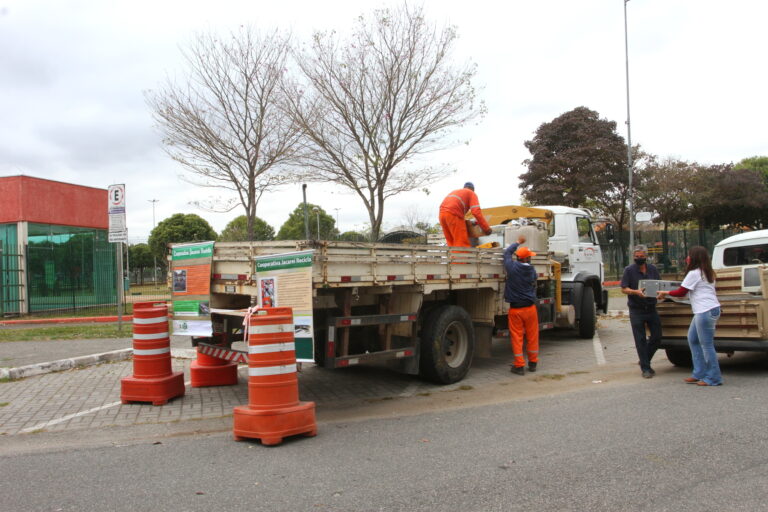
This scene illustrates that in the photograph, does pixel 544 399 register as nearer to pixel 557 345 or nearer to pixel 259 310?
pixel 259 310

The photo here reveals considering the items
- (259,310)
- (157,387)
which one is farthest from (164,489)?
(157,387)

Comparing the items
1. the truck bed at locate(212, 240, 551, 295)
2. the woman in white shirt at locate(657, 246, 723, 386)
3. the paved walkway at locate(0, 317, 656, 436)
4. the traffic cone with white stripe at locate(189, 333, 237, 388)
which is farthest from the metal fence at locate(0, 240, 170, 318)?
the woman in white shirt at locate(657, 246, 723, 386)

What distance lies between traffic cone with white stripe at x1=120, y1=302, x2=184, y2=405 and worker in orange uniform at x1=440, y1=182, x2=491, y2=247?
4.41 metres

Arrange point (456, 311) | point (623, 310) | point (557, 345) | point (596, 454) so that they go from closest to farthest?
point (596, 454) → point (456, 311) → point (557, 345) → point (623, 310)

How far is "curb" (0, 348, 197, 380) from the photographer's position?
305 inches

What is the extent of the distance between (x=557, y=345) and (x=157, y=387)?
715 centimetres

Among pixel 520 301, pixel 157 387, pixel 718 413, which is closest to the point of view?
pixel 718 413

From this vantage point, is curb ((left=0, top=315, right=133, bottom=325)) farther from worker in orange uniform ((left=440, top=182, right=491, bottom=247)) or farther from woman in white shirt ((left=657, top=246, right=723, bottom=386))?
woman in white shirt ((left=657, top=246, right=723, bottom=386))

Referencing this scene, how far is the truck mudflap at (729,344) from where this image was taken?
22.6 ft

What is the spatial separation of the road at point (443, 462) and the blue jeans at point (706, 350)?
1.27 ft

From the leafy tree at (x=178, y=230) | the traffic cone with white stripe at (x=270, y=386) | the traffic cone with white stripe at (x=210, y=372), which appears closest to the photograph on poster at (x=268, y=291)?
the traffic cone with white stripe at (x=270, y=386)

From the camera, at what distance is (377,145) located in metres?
16.7

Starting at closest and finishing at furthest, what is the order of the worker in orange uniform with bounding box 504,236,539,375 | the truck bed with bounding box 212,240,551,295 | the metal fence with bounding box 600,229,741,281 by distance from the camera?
1. the truck bed with bounding box 212,240,551,295
2. the worker in orange uniform with bounding box 504,236,539,375
3. the metal fence with bounding box 600,229,741,281

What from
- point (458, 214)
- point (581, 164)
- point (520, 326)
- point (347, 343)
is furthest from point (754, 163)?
point (347, 343)
